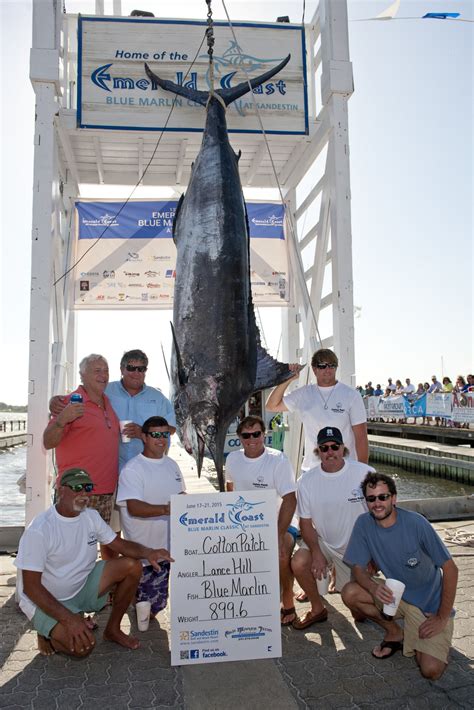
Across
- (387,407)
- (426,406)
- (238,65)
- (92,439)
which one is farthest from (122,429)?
(387,407)

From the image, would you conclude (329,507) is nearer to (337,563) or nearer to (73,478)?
(337,563)

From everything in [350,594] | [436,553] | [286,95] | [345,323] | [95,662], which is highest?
[286,95]

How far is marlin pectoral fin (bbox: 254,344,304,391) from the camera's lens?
294 centimetres

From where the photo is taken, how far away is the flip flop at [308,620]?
113 inches

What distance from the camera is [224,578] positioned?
2586 mm

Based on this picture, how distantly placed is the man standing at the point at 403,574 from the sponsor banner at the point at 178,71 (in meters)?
2.68

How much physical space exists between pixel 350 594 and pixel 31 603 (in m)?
1.37

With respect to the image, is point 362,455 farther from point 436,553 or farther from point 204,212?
point 204,212

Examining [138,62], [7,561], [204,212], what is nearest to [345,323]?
[204,212]

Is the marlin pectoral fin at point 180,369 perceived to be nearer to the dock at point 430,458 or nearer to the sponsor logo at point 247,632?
the sponsor logo at point 247,632

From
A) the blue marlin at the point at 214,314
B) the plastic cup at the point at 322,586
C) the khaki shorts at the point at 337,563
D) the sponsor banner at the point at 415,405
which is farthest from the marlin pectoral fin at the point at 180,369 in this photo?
the sponsor banner at the point at 415,405

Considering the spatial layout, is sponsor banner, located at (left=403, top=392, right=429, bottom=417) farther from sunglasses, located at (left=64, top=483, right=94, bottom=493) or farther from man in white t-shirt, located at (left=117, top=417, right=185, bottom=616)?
sunglasses, located at (left=64, top=483, right=94, bottom=493)

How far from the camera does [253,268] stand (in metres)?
5.30

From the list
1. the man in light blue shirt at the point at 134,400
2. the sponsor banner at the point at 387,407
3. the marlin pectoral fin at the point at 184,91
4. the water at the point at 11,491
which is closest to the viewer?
the man in light blue shirt at the point at 134,400
